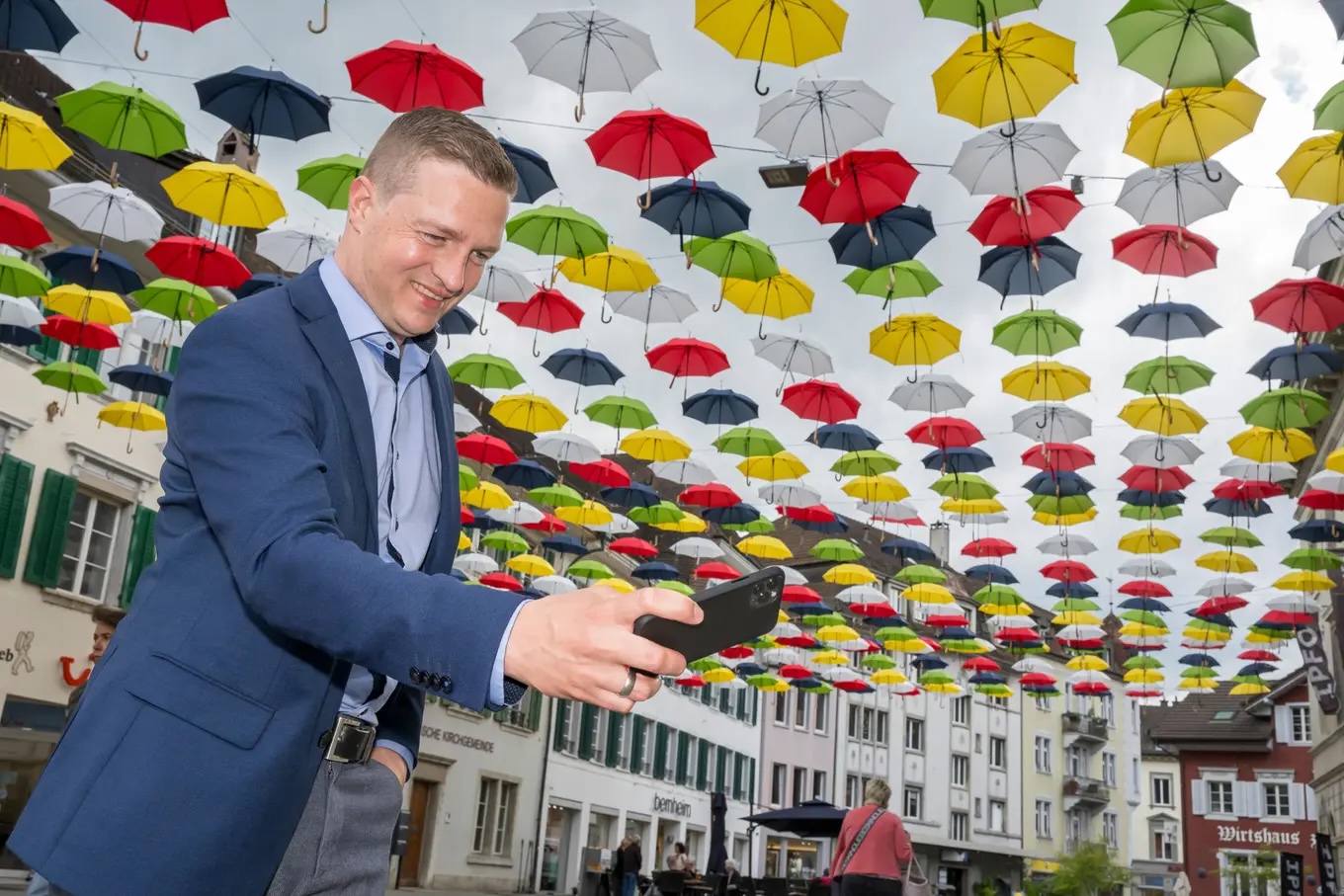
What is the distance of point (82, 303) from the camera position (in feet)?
53.7

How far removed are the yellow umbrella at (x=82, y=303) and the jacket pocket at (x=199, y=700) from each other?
16.1m

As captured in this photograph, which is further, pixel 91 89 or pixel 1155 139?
pixel 91 89

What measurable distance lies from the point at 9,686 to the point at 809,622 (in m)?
19.6

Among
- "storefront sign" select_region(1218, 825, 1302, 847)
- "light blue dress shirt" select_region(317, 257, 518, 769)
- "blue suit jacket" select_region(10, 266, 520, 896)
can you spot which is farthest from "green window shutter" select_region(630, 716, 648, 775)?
"blue suit jacket" select_region(10, 266, 520, 896)

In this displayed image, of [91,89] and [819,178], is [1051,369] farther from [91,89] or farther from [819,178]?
[91,89]

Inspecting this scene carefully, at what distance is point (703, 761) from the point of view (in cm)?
4838

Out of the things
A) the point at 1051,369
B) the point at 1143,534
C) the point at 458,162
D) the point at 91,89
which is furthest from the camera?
the point at 1143,534

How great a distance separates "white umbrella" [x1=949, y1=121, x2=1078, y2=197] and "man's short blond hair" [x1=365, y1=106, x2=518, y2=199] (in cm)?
1250

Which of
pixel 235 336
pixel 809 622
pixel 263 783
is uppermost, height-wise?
pixel 809 622

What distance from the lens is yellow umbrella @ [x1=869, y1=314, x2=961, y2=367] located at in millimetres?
18094

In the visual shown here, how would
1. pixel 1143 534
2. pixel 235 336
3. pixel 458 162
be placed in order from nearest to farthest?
1. pixel 235 336
2. pixel 458 162
3. pixel 1143 534

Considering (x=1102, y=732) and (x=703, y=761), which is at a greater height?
(x=1102, y=732)

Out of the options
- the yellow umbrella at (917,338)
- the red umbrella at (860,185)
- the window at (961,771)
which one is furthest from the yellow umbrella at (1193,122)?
the window at (961,771)

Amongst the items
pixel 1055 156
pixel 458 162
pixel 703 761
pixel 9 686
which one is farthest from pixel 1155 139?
pixel 703 761
